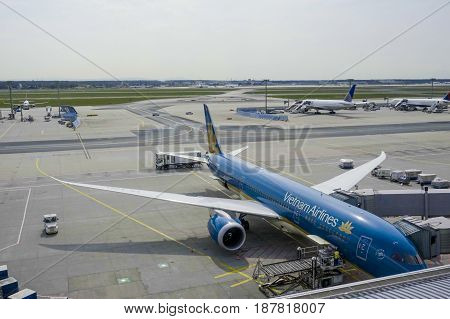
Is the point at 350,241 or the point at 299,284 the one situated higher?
the point at 350,241

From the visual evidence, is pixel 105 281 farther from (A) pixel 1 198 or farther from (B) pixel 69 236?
(A) pixel 1 198

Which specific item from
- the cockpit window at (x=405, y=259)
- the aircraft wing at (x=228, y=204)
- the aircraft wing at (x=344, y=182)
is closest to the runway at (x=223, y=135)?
the aircraft wing at (x=344, y=182)

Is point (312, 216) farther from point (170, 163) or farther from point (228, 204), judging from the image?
point (170, 163)

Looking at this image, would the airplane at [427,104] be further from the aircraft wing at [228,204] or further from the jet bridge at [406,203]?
the aircraft wing at [228,204]

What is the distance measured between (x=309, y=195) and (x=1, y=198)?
28.8 metres

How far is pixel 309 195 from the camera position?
80.5ft

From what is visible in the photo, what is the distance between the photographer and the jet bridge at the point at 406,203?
95.1 feet

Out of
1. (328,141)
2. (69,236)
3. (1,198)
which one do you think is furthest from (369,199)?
(328,141)

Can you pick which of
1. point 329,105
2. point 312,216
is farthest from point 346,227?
point 329,105

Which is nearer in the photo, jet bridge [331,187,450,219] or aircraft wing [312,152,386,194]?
jet bridge [331,187,450,219]

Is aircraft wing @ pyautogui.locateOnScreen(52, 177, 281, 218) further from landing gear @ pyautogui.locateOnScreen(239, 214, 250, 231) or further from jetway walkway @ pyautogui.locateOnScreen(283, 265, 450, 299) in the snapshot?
jetway walkway @ pyautogui.locateOnScreen(283, 265, 450, 299)

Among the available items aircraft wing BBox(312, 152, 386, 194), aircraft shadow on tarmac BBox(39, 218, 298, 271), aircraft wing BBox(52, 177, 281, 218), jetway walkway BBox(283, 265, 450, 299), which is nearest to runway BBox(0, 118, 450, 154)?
aircraft wing BBox(312, 152, 386, 194)

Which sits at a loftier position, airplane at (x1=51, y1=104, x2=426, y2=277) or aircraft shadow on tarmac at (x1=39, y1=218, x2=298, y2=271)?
airplane at (x1=51, y1=104, x2=426, y2=277)

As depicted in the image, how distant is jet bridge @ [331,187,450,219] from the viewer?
1142 inches
